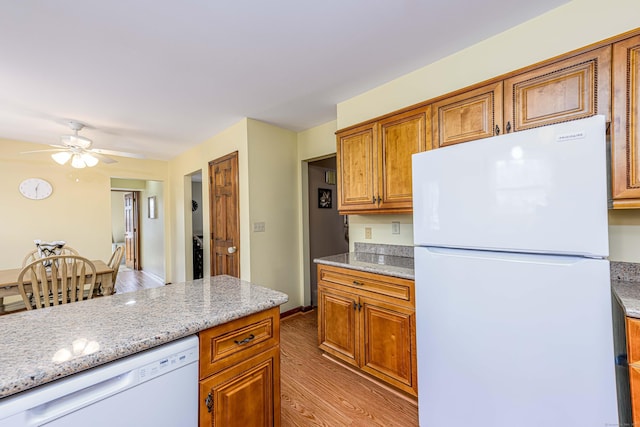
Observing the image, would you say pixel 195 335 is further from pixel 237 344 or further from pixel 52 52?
pixel 52 52

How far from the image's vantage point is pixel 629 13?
4.40ft

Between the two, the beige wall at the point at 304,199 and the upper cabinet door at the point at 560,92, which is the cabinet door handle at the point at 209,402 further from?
the beige wall at the point at 304,199

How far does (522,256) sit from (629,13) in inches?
55.4

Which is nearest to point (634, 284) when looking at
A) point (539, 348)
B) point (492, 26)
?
point (539, 348)

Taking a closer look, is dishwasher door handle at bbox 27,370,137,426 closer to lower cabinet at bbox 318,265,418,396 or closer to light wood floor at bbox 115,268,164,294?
lower cabinet at bbox 318,265,418,396

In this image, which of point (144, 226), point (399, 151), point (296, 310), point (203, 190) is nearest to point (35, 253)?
point (203, 190)

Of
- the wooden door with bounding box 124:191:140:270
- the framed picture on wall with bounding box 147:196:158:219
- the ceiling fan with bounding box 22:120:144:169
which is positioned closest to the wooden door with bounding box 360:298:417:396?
the ceiling fan with bounding box 22:120:144:169

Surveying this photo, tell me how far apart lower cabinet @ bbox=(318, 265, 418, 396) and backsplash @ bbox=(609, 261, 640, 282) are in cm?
104

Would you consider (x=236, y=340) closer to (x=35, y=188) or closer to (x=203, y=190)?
(x=203, y=190)

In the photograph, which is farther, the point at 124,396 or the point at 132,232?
the point at 132,232

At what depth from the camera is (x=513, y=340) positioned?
3.82ft

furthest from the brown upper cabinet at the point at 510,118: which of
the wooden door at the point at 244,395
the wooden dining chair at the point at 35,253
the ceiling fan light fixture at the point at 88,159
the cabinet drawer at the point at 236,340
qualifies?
the wooden dining chair at the point at 35,253

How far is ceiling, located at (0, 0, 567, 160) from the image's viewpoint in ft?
4.79

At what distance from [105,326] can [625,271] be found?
2.46 meters
